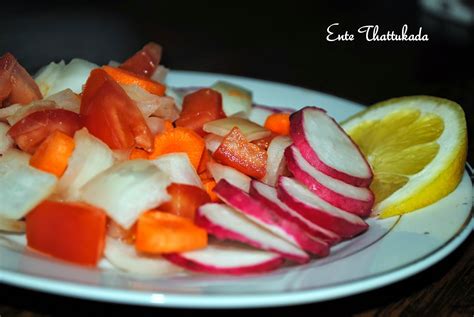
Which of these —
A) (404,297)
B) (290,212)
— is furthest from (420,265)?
(290,212)

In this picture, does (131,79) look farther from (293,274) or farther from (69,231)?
(293,274)

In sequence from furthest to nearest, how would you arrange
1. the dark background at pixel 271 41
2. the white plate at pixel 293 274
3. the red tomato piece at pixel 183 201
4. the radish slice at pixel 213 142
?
the dark background at pixel 271 41 → the radish slice at pixel 213 142 → the red tomato piece at pixel 183 201 → the white plate at pixel 293 274

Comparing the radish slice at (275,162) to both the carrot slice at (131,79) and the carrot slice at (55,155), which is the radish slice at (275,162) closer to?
the carrot slice at (131,79)

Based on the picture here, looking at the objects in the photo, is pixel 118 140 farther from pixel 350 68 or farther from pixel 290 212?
pixel 350 68

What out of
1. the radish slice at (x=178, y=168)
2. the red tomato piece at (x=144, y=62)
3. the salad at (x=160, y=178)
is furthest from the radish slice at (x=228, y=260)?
the red tomato piece at (x=144, y=62)

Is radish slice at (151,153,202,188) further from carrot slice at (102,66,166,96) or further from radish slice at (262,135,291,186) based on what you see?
carrot slice at (102,66,166,96)

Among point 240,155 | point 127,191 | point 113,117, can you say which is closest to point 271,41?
point 240,155
